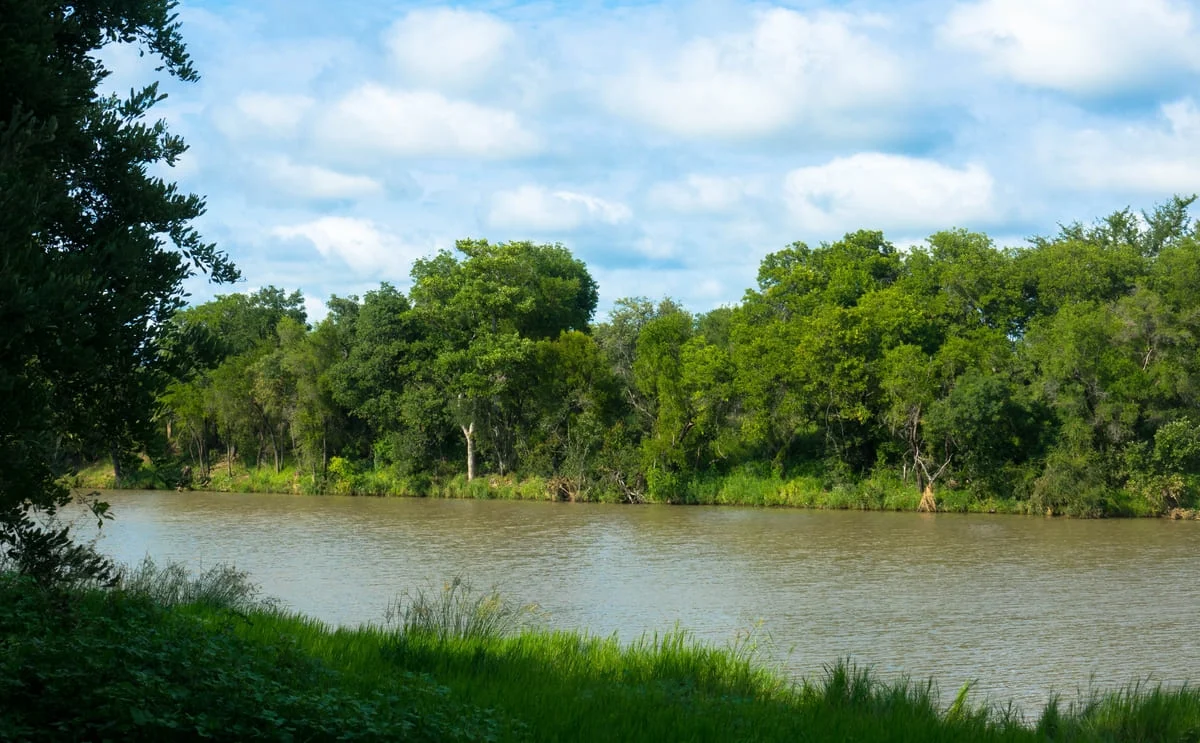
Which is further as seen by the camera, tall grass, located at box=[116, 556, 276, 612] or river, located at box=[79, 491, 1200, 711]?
river, located at box=[79, 491, 1200, 711]

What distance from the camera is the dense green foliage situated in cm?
4406

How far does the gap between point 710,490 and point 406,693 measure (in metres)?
44.5

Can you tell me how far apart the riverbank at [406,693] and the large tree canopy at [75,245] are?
1.36 m

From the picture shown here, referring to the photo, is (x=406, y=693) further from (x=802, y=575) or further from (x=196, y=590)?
(x=802, y=575)

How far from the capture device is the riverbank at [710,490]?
43875 millimetres

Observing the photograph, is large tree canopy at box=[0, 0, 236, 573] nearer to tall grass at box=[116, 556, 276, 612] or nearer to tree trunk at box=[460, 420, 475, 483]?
tall grass at box=[116, 556, 276, 612]

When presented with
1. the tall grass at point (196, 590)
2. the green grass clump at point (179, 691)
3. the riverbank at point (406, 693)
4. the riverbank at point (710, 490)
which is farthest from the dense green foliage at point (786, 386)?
the green grass clump at point (179, 691)

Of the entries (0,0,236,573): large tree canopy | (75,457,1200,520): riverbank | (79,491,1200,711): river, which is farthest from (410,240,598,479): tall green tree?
(0,0,236,573): large tree canopy

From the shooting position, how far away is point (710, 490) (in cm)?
5166

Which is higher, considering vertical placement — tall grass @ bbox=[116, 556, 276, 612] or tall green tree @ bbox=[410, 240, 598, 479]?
tall green tree @ bbox=[410, 240, 598, 479]

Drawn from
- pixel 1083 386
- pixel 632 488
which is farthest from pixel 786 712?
pixel 632 488

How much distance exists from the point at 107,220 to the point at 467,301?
158ft

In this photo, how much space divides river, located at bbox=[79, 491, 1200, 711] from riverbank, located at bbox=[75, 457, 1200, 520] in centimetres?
231

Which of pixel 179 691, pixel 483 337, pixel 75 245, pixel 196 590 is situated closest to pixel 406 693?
pixel 179 691
